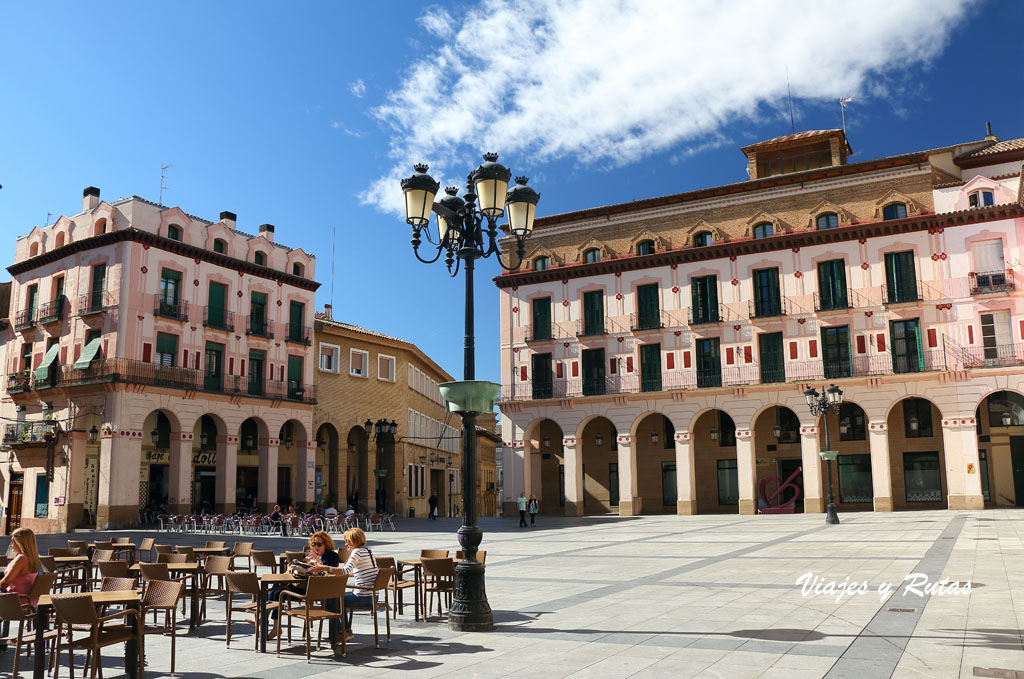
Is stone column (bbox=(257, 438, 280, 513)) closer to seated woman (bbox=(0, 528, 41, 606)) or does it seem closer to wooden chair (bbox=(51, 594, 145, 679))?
seated woman (bbox=(0, 528, 41, 606))

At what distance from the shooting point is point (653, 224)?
1690 inches

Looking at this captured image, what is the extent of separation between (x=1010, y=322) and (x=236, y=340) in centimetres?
3578

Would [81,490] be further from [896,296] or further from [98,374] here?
[896,296]

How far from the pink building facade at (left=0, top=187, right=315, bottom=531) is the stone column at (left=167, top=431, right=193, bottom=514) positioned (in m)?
0.06

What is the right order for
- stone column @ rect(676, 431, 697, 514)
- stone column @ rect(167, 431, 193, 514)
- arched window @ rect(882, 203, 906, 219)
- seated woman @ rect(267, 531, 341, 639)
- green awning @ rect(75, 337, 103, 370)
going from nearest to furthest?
seated woman @ rect(267, 531, 341, 639) → green awning @ rect(75, 337, 103, 370) → stone column @ rect(167, 431, 193, 514) → arched window @ rect(882, 203, 906, 219) → stone column @ rect(676, 431, 697, 514)

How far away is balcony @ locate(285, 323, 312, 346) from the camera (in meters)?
43.0

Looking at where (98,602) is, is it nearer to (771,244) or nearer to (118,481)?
(118,481)

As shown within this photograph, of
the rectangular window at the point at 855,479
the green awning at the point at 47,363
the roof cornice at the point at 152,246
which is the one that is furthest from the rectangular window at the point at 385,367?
the rectangular window at the point at 855,479

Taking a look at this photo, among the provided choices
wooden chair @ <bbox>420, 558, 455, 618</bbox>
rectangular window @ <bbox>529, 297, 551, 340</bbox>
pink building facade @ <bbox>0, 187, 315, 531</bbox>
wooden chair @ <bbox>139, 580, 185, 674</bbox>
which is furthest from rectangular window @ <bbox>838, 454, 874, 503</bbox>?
wooden chair @ <bbox>139, 580, 185, 674</bbox>

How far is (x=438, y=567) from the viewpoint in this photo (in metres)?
11.1

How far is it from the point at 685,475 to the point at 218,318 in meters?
24.2

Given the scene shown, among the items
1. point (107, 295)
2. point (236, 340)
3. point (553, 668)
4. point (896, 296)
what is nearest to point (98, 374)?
point (107, 295)

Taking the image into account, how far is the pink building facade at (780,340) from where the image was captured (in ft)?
118

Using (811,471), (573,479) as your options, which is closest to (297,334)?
(573,479)
